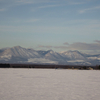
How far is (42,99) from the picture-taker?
11086 mm

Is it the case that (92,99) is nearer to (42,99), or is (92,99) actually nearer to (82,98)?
(82,98)

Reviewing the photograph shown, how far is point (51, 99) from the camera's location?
437 inches

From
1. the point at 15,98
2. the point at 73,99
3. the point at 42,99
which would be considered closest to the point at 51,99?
the point at 42,99

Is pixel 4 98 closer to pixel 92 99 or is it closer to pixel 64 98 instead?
pixel 64 98

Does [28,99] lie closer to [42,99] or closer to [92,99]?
[42,99]

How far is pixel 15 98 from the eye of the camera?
1128 centimetres

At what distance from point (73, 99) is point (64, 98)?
0.55m

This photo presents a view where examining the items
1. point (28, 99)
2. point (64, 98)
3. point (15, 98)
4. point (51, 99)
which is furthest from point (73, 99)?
point (15, 98)

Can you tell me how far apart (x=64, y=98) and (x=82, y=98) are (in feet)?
3.53

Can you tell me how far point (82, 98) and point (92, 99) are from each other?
62 cm

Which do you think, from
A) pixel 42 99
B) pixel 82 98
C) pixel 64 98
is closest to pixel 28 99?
pixel 42 99

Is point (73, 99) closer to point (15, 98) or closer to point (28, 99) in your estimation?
point (28, 99)

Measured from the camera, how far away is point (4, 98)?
11188 millimetres

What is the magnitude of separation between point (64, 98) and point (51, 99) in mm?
858
